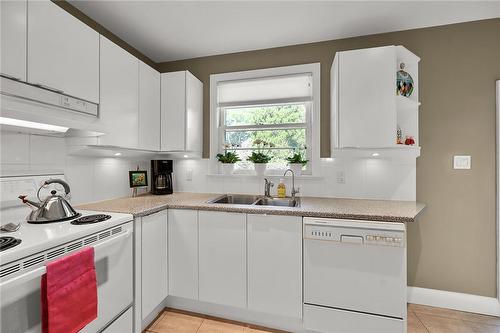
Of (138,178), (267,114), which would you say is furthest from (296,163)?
(138,178)

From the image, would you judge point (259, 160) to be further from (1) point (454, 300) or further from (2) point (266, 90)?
(1) point (454, 300)

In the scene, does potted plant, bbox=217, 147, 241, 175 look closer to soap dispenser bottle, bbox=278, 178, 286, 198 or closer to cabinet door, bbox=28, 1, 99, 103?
soap dispenser bottle, bbox=278, 178, 286, 198

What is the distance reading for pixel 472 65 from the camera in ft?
6.65

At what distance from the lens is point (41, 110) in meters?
1.27

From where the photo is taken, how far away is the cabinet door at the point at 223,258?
181cm

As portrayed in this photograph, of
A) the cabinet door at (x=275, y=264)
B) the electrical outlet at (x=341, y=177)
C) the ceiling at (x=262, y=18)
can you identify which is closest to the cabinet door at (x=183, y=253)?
the cabinet door at (x=275, y=264)

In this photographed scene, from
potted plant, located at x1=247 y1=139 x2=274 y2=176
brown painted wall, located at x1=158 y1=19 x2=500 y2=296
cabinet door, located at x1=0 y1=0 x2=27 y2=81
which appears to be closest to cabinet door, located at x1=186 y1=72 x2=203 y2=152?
potted plant, located at x1=247 y1=139 x2=274 y2=176

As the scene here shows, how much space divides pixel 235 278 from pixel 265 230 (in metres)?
0.45

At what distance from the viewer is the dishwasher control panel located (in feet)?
4.91

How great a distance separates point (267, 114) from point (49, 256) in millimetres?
2143

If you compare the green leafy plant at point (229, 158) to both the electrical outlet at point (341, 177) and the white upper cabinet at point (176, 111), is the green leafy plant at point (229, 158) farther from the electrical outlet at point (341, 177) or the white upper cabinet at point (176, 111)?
the electrical outlet at point (341, 177)

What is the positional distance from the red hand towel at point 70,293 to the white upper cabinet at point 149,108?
3.84 feet

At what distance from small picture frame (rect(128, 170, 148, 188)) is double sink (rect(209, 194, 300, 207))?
2.78 ft

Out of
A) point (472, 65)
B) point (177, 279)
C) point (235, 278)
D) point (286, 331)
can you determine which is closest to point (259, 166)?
point (235, 278)
